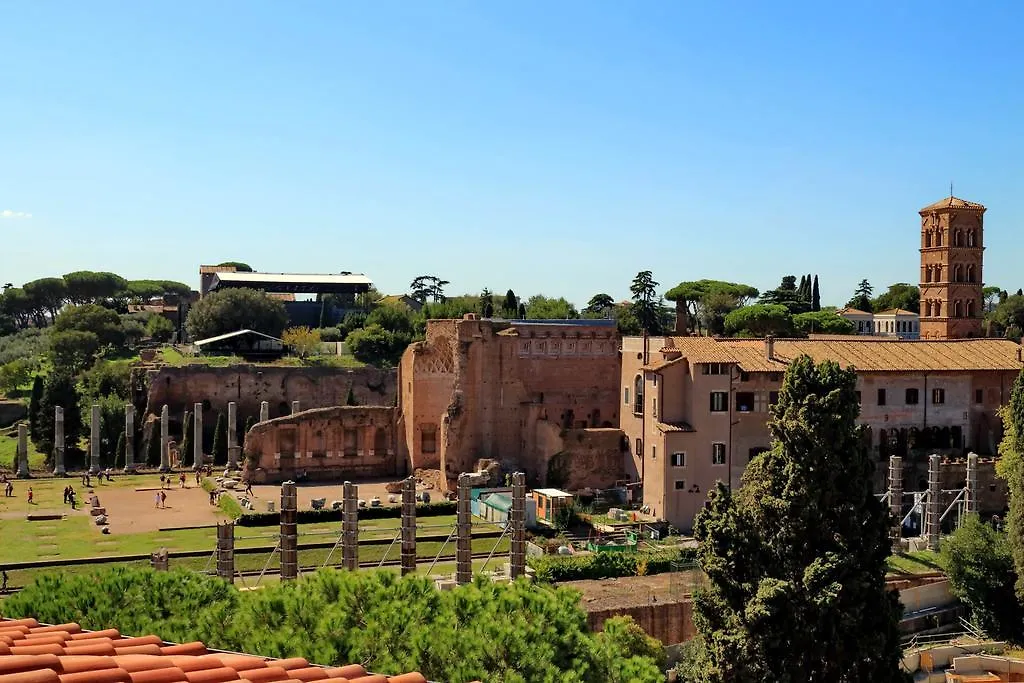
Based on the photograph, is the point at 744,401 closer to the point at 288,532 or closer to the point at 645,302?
the point at 288,532

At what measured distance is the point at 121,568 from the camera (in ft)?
60.4

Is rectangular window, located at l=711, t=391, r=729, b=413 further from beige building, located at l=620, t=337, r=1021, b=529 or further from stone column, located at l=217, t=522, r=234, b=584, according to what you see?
stone column, located at l=217, t=522, r=234, b=584

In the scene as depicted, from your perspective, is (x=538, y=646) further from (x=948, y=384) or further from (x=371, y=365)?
(x=371, y=365)

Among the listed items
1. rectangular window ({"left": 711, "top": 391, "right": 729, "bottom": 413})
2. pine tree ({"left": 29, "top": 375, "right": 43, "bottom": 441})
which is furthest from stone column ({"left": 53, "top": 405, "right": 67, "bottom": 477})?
→ rectangular window ({"left": 711, "top": 391, "right": 729, "bottom": 413})

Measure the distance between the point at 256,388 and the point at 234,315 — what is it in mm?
17475

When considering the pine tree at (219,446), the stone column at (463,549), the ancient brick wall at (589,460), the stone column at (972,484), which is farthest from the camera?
the pine tree at (219,446)

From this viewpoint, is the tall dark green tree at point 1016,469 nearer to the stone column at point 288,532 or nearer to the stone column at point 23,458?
the stone column at point 288,532

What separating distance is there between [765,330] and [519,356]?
34467 millimetres

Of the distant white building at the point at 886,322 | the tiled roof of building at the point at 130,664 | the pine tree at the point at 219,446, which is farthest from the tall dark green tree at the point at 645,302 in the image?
the tiled roof of building at the point at 130,664

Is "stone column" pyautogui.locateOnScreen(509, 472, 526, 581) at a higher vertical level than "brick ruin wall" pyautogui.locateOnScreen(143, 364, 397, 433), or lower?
lower

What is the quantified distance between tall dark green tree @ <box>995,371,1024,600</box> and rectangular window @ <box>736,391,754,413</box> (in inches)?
316

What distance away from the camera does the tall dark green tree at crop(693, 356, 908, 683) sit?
1978cm

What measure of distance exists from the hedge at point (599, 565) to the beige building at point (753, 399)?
5.41 metres

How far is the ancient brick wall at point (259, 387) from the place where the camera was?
59906 millimetres
